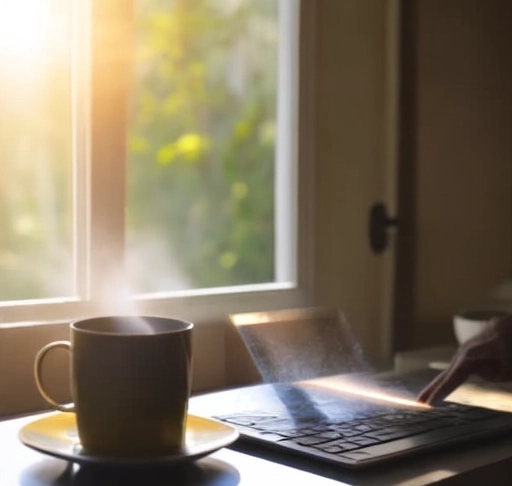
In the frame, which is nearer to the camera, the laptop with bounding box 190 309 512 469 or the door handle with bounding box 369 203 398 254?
the laptop with bounding box 190 309 512 469

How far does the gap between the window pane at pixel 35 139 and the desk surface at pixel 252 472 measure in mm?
453

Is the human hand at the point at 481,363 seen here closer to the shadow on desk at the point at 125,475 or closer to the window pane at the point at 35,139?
the shadow on desk at the point at 125,475

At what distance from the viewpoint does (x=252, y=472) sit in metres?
0.78

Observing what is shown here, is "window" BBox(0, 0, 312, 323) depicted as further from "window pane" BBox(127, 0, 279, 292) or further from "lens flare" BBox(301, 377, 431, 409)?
"lens flare" BBox(301, 377, 431, 409)

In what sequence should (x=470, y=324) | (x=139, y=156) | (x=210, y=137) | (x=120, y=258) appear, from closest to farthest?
(x=120, y=258) < (x=470, y=324) < (x=139, y=156) < (x=210, y=137)

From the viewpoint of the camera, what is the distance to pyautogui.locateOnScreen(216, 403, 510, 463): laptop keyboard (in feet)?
2.77

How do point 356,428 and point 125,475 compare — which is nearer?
point 125,475

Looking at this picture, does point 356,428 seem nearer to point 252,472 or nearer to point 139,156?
point 252,472

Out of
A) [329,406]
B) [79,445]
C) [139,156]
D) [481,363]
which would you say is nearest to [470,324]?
[481,363]

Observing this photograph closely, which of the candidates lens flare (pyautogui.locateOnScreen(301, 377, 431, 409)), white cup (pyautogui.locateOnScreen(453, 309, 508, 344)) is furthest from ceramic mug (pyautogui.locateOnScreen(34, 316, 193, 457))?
white cup (pyautogui.locateOnScreen(453, 309, 508, 344))

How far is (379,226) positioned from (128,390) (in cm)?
92

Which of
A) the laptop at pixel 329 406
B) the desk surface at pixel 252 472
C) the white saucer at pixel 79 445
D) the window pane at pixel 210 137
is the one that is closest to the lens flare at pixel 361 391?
the laptop at pixel 329 406

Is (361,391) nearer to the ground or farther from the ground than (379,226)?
nearer to the ground

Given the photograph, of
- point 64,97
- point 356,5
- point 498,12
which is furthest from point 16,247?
point 498,12
